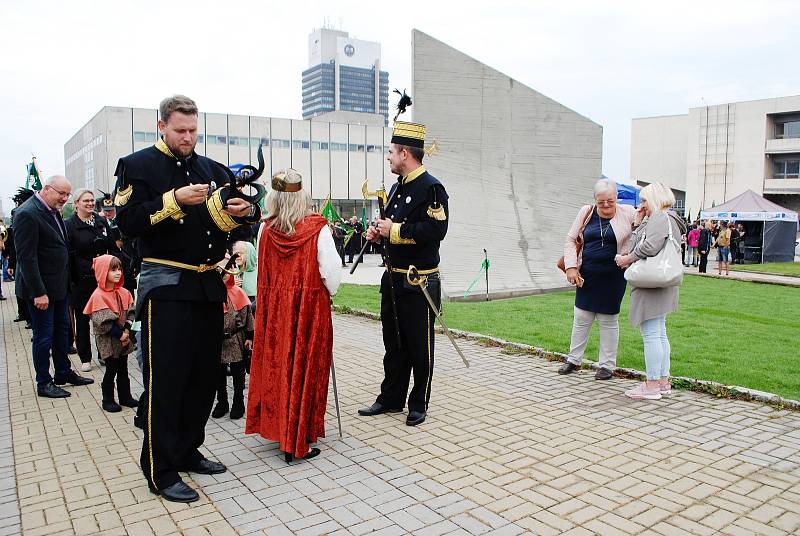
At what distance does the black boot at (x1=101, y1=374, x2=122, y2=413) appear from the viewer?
563cm

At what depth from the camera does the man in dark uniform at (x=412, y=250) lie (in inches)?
198

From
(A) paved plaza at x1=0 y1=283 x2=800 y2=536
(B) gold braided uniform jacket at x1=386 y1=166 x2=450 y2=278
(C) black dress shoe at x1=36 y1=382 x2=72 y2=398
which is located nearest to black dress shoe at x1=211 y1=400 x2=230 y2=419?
(A) paved plaza at x1=0 y1=283 x2=800 y2=536

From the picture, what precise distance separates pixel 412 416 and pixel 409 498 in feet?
4.76

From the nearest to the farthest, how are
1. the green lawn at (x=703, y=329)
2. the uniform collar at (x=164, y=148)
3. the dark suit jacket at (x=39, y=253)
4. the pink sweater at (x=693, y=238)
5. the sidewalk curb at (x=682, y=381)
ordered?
the uniform collar at (x=164, y=148), the sidewalk curb at (x=682, y=381), the dark suit jacket at (x=39, y=253), the green lawn at (x=703, y=329), the pink sweater at (x=693, y=238)

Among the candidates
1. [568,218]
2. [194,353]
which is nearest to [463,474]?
[194,353]

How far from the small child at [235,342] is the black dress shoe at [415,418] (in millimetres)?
1487

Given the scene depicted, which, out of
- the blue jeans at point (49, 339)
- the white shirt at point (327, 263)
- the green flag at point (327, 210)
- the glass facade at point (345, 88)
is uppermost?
the glass facade at point (345, 88)

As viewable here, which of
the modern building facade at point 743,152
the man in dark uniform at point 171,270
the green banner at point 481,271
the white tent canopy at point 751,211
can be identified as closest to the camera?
the man in dark uniform at point 171,270

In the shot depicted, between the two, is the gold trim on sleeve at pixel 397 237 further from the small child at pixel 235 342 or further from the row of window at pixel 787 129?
the row of window at pixel 787 129

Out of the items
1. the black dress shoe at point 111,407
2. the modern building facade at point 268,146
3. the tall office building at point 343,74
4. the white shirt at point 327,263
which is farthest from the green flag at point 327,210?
the tall office building at point 343,74

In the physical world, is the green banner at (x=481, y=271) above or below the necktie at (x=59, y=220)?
below

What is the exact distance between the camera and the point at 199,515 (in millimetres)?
3566

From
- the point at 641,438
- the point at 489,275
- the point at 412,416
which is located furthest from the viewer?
the point at 489,275

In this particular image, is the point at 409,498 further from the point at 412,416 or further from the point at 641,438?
the point at 641,438
